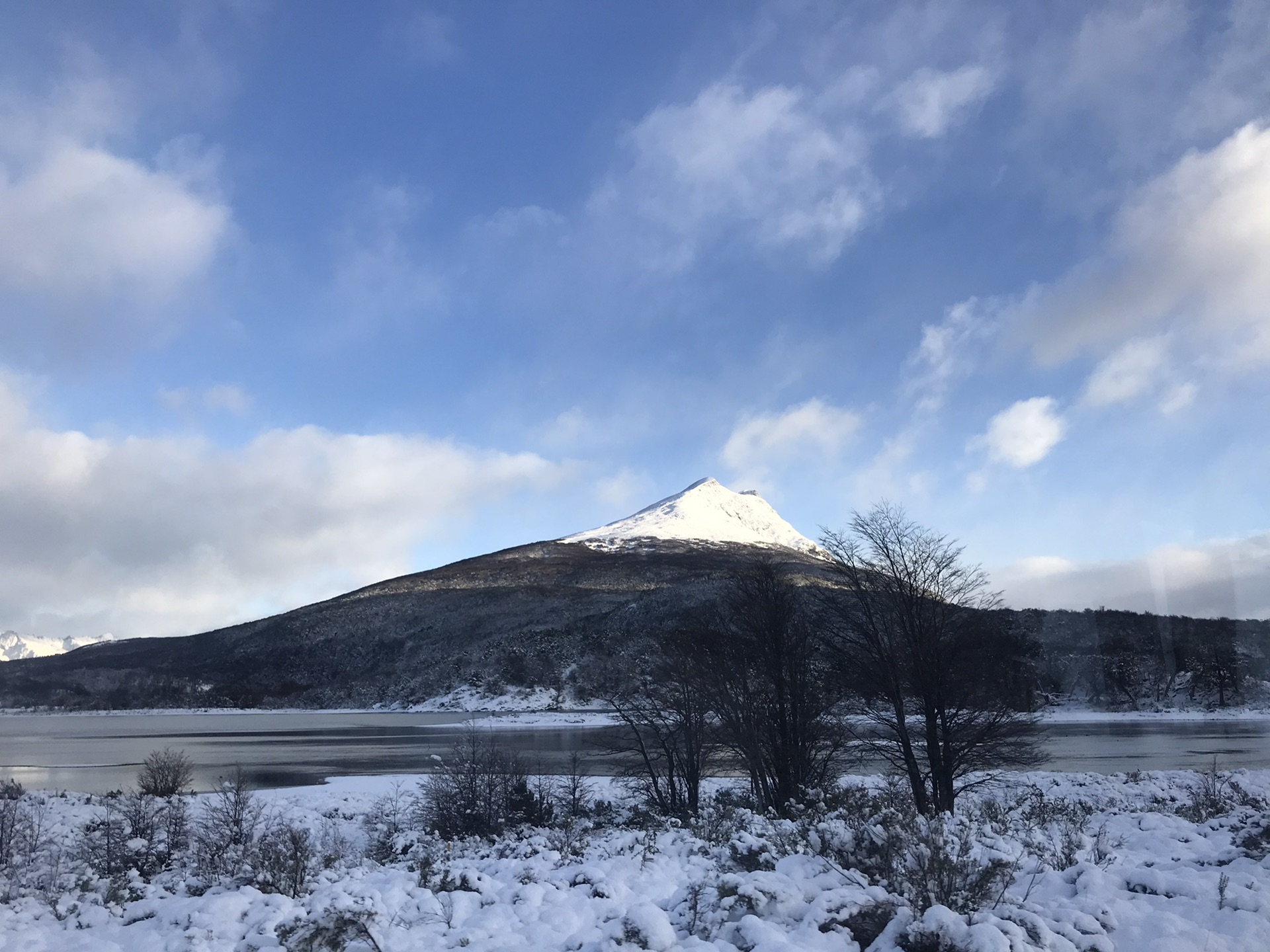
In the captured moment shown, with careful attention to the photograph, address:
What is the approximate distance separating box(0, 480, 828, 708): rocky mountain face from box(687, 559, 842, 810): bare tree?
83.6m

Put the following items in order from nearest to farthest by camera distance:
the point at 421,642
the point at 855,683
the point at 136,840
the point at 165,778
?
1. the point at 136,840
2. the point at 855,683
3. the point at 165,778
4. the point at 421,642

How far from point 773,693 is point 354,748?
3749cm

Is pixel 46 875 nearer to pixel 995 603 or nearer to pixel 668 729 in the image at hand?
pixel 668 729

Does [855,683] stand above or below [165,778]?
above

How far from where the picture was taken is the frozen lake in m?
33.3

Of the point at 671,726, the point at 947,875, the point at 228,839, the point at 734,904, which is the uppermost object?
the point at 947,875

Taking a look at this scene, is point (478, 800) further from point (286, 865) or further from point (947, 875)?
point (947, 875)

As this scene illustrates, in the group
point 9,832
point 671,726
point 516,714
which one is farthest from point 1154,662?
point 9,832

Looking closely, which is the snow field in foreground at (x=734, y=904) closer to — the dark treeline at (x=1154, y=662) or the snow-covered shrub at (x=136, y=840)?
the snow-covered shrub at (x=136, y=840)

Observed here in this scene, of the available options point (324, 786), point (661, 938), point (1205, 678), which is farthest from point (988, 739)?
point (1205, 678)

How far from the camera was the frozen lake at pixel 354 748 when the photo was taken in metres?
33.3

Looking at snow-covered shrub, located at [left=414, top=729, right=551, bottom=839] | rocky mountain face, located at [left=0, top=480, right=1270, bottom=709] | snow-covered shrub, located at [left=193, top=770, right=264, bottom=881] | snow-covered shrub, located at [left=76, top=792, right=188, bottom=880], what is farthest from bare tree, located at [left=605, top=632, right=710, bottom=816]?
rocky mountain face, located at [left=0, top=480, right=1270, bottom=709]

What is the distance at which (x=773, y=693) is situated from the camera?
1936cm

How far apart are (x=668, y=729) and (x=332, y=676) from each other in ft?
403
